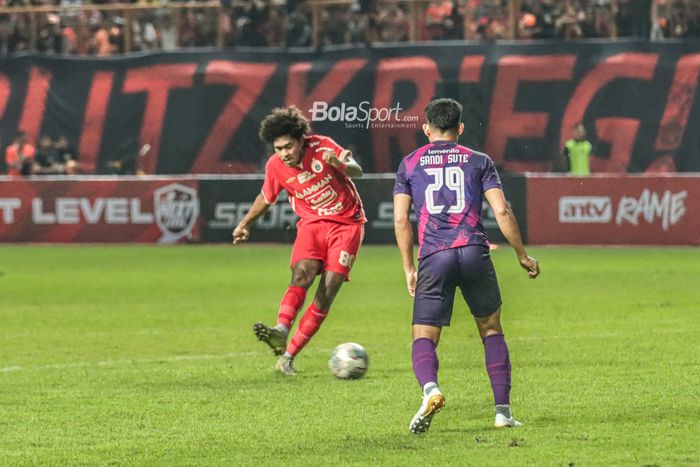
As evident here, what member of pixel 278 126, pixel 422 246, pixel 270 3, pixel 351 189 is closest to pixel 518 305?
pixel 351 189

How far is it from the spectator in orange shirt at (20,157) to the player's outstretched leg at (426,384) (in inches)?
943

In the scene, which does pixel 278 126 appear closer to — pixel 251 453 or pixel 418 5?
pixel 251 453

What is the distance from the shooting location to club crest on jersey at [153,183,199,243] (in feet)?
92.3

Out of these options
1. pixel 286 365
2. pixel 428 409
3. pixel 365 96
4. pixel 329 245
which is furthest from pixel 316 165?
pixel 365 96

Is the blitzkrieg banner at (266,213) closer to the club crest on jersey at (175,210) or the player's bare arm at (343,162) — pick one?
the club crest on jersey at (175,210)

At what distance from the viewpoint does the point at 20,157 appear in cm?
3128

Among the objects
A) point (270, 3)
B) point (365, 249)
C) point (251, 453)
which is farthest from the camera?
point (270, 3)

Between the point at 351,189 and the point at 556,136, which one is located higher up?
the point at 351,189

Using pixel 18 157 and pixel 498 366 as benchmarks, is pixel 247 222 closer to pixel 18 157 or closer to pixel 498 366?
pixel 498 366

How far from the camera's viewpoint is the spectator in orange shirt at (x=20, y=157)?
102 ft

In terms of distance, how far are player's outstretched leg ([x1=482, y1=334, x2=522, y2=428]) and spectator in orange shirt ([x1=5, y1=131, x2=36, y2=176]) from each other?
2401 cm

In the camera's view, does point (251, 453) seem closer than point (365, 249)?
Yes

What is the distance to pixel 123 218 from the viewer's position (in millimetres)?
28797

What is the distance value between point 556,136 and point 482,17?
9.94ft
